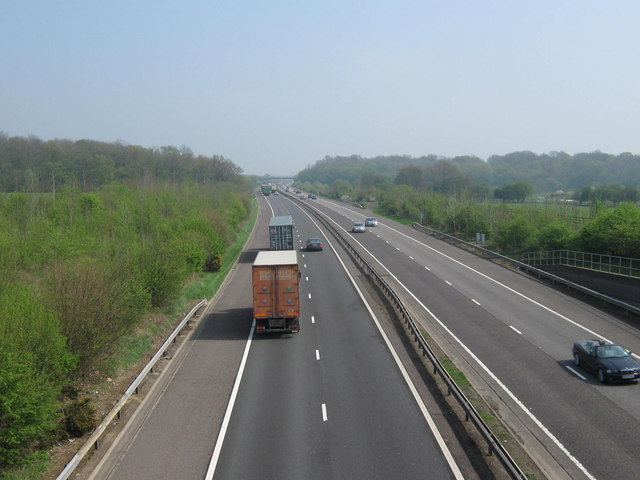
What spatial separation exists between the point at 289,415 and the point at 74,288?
8671mm

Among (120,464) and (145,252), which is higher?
(145,252)

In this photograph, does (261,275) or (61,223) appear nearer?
(261,275)

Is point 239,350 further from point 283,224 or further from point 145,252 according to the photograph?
point 283,224

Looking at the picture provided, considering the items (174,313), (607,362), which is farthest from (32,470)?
(607,362)

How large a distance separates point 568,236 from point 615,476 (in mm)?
35398

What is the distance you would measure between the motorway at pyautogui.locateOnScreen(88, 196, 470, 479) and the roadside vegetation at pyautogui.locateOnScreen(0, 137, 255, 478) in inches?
76.9

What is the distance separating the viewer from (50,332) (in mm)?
15531

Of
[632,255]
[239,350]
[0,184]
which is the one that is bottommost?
[239,350]

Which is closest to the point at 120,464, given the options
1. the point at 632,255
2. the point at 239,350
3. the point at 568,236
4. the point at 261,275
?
the point at 239,350

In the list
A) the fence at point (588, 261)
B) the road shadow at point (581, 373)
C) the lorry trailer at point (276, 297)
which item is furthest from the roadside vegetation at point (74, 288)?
the fence at point (588, 261)

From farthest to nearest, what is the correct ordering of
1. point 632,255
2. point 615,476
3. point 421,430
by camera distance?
point 632,255
point 421,430
point 615,476

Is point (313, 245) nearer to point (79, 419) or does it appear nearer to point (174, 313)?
point (174, 313)

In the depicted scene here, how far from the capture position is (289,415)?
16.1 metres

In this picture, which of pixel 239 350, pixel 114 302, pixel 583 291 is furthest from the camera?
pixel 583 291
